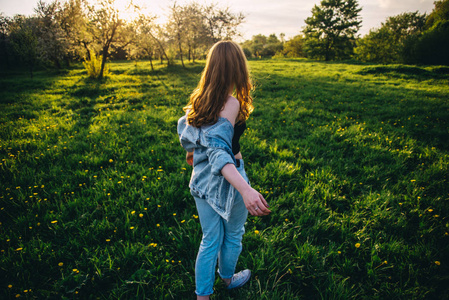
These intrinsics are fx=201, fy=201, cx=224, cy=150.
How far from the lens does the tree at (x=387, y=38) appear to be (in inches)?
1518

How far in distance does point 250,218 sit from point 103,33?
19270 mm


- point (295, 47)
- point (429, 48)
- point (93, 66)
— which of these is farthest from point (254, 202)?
point (295, 47)

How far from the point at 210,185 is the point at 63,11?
33.7m

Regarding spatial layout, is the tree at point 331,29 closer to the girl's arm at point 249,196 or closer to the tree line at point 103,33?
the tree line at point 103,33

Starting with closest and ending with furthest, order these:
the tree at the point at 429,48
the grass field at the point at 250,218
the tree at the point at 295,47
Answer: the grass field at the point at 250,218 < the tree at the point at 429,48 < the tree at the point at 295,47

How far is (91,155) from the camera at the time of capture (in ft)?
13.5

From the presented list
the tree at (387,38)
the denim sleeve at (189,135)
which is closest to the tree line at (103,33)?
the denim sleeve at (189,135)

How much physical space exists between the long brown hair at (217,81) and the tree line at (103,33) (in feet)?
56.9

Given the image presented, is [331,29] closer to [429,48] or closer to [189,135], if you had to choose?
[429,48]

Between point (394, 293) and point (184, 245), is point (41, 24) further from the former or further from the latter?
point (394, 293)

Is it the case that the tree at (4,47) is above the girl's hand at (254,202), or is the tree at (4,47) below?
above

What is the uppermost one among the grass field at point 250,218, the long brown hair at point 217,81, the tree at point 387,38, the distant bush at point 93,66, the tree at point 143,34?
the tree at point 387,38

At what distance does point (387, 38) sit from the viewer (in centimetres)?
3972

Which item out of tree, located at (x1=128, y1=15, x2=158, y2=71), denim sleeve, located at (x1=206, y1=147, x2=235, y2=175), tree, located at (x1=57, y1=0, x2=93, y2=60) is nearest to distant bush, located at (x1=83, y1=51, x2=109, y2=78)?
tree, located at (x1=57, y1=0, x2=93, y2=60)
